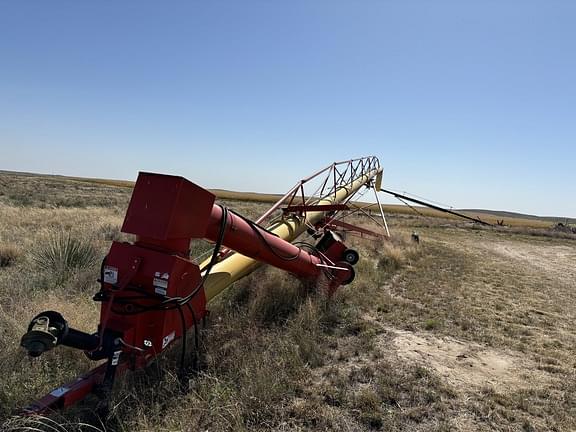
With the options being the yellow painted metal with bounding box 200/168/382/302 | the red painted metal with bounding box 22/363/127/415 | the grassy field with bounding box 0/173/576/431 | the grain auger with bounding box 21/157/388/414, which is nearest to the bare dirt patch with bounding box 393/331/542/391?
the grassy field with bounding box 0/173/576/431

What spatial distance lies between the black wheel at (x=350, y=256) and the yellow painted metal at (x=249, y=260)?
3.41 ft

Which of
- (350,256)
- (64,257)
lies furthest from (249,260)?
(64,257)

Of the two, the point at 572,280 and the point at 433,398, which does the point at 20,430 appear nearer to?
the point at 433,398

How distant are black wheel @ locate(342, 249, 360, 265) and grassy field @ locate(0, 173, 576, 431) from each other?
58 centimetres

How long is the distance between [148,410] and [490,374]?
12.3ft

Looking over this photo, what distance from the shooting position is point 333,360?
480 cm

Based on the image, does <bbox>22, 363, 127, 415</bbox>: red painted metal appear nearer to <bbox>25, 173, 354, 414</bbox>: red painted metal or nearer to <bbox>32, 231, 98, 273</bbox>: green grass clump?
<bbox>25, 173, 354, 414</bbox>: red painted metal

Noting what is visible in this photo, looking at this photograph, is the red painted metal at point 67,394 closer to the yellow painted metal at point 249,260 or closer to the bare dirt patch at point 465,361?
the yellow painted metal at point 249,260

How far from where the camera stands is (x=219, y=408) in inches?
139

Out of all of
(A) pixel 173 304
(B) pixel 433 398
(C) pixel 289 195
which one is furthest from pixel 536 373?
(C) pixel 289 195

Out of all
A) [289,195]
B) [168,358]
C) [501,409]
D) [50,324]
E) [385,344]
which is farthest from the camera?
[289,195]

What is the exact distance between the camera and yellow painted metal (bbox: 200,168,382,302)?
4.93 m

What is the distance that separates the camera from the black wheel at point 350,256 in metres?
7.21

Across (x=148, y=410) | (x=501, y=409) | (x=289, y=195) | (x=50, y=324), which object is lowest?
(x=148, y=410)
